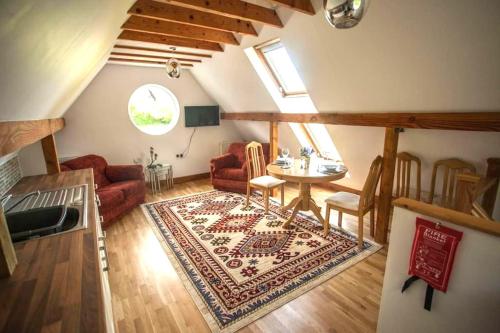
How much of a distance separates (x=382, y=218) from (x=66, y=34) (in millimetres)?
3213

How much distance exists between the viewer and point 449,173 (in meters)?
2.59

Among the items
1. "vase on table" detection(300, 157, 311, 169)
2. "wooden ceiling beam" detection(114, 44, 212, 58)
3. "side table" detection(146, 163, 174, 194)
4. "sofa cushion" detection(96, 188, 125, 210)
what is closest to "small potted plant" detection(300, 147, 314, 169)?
"vase on table" detection(300, 157, 311, 169)

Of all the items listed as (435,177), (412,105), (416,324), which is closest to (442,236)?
(416,324)

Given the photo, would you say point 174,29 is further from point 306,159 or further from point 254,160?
point 306,159

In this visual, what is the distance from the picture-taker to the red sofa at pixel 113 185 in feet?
10.5

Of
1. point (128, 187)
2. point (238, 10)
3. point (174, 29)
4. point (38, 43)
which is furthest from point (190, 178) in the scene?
point (38, 43)

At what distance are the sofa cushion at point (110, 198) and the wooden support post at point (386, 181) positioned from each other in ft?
11.4

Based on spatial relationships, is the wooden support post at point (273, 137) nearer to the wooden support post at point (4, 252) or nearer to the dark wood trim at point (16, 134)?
the dark wood trim at point (16, 134)

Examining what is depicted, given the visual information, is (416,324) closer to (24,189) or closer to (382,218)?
(382,218)

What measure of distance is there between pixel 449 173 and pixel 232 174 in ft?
10.4

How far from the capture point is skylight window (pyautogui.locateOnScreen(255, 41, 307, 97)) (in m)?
3.19

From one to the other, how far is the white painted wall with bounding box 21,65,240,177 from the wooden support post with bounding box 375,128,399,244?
392cm

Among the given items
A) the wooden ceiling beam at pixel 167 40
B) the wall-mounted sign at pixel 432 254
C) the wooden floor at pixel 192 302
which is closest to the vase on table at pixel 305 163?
the wooden floor at pixel 192 302

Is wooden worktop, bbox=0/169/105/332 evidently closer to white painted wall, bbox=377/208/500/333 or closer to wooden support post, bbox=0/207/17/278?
wooden support post, bbox=0/207/17/278
